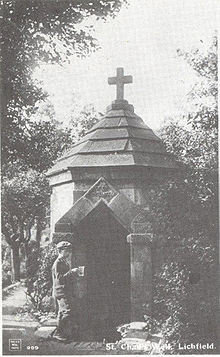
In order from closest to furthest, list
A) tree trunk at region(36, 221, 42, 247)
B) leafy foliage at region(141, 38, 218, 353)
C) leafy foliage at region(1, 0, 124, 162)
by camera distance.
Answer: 1. leafy foliage at region(141, 38, 218, 353)
2. leafy foliage at region(1, 0, 124, 162)
3. tree trunk at region(36, 221, 42, 247)

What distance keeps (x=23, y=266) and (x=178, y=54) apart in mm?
2079

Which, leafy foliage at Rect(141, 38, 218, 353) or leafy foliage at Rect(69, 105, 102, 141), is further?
leafy foliage at Rect(69, 105, 102, 141)

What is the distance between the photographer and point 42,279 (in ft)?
10.4

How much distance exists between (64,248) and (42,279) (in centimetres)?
38

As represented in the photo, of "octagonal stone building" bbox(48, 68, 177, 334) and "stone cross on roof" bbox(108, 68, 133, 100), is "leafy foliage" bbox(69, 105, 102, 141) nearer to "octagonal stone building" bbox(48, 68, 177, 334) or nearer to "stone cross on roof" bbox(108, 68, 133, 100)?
"octagonal stone building" bbox(48, 68, 177, 334)

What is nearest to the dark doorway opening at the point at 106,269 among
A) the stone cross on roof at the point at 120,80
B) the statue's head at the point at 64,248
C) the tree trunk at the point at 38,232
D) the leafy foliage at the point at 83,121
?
the statue's head at the point at 64,248

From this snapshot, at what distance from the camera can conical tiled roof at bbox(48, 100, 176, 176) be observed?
3.06 metres

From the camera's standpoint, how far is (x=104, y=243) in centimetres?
321

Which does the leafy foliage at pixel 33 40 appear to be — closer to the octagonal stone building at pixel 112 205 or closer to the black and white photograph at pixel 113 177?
the black and white photograph at pixel 113 177

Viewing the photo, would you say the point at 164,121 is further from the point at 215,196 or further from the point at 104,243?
the point at 104,243

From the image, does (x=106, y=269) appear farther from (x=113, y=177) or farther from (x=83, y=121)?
(x=83, y=121)

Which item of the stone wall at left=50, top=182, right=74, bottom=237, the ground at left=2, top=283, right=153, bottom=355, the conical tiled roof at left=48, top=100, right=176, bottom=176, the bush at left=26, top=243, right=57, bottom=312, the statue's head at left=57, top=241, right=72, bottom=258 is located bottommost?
the ground at left=2, top=283, right=153, bottom=355

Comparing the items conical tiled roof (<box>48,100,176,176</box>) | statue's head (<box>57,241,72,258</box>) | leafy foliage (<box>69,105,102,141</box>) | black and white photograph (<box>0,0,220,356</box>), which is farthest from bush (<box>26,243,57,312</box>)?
leafy foliage (<box>69,105,102,141</box>)

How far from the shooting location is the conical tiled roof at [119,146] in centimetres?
306
